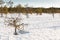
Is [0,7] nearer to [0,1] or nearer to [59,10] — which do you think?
[0,1]

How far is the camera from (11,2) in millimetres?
23031

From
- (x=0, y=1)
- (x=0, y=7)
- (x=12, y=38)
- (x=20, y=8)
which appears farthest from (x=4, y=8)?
(x=12, y=38)

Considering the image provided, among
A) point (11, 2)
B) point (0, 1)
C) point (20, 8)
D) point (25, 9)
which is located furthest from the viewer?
point (25, 9)

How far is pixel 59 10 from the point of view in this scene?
43062 mm

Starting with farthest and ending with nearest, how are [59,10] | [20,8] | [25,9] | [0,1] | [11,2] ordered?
[59,10]
[25,9]
[20,8]
[11,2]
[0,1]

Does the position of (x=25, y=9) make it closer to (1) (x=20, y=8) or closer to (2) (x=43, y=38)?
(1) (x=20, y=8)

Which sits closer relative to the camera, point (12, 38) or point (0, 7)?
point (12, 38)

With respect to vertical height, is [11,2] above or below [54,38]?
above

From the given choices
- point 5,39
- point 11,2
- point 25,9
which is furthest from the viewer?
point 25,9

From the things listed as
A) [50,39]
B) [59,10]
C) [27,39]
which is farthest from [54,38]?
[59,10]

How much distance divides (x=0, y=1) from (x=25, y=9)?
7.44 metres

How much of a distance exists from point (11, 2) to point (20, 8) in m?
2.53

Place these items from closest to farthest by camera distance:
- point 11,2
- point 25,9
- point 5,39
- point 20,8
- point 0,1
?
point 5,39 < point 0,1 < point 11,2 < point 20,8 < point 25,9

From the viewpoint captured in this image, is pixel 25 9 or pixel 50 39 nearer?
pixel 50 39
